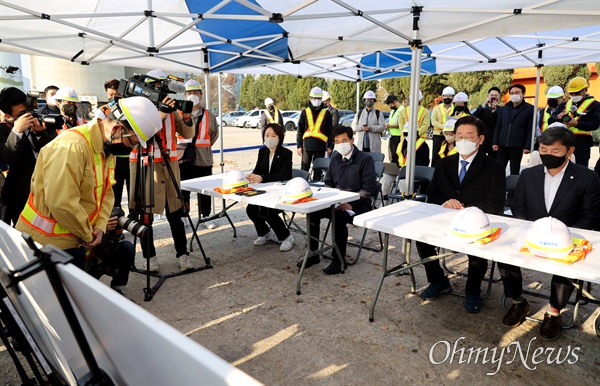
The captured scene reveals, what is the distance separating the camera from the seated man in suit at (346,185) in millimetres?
4180

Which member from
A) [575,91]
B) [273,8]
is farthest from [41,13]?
[575,91]

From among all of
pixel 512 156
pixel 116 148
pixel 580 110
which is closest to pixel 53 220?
pixel 116 148

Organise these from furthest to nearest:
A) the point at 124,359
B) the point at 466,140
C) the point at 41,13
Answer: the point at 41,13
the point at 466,140
the point at 124,359

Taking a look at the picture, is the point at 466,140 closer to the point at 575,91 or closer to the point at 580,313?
the point at 580,313

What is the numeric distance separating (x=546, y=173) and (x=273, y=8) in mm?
3425

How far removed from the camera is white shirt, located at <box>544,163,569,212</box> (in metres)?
3.11

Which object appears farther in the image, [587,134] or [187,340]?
[587,134]

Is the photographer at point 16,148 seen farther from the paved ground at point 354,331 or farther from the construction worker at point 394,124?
the construction worker at point 394,124

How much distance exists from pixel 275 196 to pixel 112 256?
153 cm

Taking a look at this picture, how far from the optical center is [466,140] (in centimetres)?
345

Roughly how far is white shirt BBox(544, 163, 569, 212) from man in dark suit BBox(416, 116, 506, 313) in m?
0.33

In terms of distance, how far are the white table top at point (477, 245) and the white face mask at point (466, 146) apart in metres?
0.54

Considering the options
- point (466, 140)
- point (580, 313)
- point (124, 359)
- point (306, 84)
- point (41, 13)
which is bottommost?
point (580, 313)

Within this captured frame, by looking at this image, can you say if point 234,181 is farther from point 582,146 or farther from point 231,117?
point 231,117
